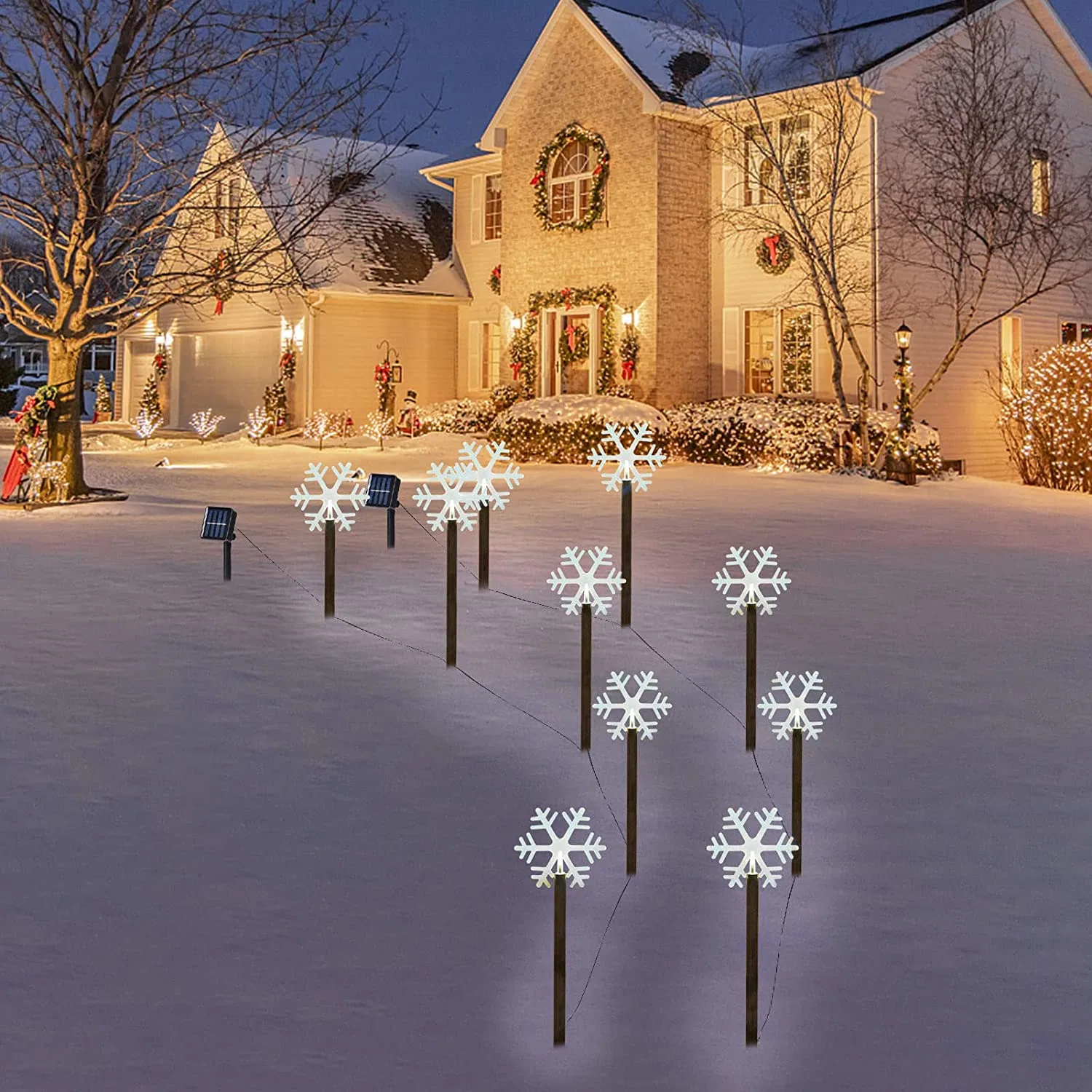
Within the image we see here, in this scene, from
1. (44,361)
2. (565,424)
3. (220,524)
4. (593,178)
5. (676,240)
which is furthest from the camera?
(44,361)

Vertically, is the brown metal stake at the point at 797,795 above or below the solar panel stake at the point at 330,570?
below

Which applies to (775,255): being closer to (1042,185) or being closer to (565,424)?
(565,424)

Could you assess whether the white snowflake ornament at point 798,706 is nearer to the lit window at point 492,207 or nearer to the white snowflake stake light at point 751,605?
the white snowflake stake light at point 751,605

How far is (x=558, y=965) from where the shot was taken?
3803 millimetres

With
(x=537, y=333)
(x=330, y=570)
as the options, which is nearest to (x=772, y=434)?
(x=537, y=333)

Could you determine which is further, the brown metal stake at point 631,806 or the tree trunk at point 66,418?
the tree trunk at point 66,418

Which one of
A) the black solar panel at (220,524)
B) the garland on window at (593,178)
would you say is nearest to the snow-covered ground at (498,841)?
the black solar panel at (220,524)

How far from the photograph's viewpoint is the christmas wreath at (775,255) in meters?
24.6

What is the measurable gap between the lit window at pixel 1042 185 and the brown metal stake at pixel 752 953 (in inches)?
→ 959

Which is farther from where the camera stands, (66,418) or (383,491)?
(66,418)

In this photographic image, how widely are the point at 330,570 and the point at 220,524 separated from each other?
56.9 inches

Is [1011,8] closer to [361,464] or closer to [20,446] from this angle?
[361,464]

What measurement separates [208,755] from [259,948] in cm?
201

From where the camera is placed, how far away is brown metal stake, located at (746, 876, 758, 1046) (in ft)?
12.6
